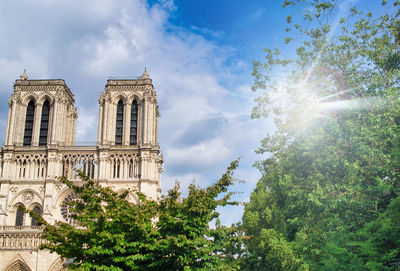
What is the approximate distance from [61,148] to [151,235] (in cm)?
2963

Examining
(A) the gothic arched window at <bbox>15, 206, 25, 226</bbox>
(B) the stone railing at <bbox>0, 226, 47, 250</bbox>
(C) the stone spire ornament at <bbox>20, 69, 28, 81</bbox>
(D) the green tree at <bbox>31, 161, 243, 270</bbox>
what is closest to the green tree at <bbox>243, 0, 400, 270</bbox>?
(D) the green tree at <bbox>31, 161, 243, 270</bbox>

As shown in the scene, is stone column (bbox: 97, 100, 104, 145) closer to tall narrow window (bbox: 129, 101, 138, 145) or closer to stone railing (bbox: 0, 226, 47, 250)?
tall narrow window (bbox: 129, 101, 138, 145)

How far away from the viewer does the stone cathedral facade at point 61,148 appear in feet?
127

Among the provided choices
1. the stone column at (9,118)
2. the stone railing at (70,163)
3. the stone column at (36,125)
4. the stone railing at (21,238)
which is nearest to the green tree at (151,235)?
the stone railing at (21,238)

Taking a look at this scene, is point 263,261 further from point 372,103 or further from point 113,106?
point 113,106

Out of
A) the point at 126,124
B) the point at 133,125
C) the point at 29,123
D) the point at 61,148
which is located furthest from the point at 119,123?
the point at 29,123

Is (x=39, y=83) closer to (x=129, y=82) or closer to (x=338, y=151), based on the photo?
(x=129, y=82)

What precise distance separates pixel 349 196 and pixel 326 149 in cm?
175

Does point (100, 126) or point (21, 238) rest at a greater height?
point (100, 126)

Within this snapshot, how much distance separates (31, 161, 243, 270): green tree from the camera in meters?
13.0

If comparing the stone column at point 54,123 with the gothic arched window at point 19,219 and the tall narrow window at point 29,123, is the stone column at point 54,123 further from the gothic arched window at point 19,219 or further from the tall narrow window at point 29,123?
the gothic arched window at point 19,219

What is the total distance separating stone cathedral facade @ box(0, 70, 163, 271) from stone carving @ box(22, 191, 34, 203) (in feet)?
0.32

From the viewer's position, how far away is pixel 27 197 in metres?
38.9

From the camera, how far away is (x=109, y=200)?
1459 cm
